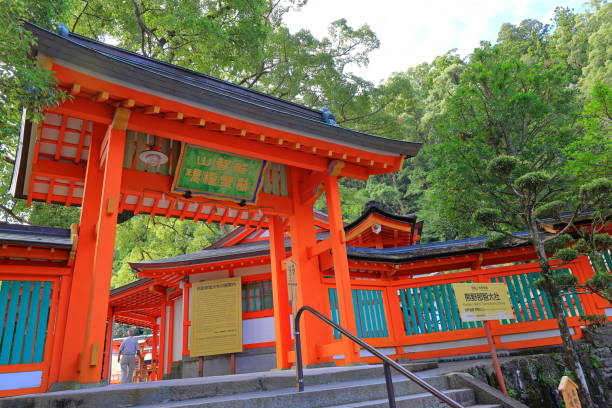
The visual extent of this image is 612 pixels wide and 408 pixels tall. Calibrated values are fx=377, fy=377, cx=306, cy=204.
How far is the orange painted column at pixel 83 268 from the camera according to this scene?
16.3ft

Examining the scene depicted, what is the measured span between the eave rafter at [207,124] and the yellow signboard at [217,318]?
5506mm

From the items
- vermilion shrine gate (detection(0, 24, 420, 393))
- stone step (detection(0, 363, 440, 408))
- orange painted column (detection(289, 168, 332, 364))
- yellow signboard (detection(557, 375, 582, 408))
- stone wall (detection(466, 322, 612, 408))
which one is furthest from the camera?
orange painted column (detection(289, 168, 332, 364))

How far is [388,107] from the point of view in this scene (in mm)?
18891

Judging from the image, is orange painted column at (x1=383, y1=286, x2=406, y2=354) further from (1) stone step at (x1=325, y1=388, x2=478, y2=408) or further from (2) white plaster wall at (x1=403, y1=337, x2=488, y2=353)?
(1) stone step at (x1=325, y1=388, x2=478, y2=408)

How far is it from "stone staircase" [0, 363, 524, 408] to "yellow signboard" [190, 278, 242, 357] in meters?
6.36

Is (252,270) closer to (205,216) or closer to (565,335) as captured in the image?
(205,216)

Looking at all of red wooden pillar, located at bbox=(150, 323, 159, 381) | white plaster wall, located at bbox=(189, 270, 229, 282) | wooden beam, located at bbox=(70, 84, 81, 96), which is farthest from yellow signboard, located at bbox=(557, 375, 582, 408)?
red wooden pillar, located at bbox=(150, 323, 159, 381)

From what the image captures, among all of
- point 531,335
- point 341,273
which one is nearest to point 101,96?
point 341,273

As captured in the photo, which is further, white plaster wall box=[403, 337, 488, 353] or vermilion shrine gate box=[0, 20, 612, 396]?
white plaster wall box=[403, 337, 488, 353]

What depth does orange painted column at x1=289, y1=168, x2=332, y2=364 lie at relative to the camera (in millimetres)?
7125

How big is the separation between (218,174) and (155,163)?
1.09 metres

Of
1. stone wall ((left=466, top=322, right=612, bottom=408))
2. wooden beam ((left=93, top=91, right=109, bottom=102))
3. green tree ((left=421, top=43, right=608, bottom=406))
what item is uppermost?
green tree ((left=421, top=43, right=608, bottom=406))

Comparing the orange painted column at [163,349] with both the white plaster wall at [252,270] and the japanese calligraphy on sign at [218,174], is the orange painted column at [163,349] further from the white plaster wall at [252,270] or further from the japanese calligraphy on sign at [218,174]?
the japanese calligraphy on sign at [218,174]

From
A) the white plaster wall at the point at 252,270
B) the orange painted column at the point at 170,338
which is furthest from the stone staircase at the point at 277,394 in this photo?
the orange painted column at the point at 170,338
